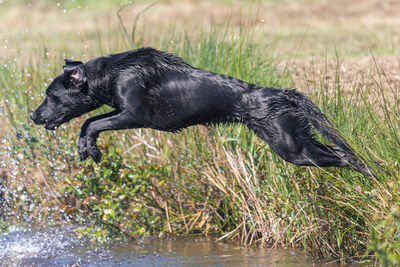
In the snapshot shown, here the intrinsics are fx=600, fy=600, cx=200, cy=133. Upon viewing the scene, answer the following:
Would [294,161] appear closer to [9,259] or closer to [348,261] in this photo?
[348,261]

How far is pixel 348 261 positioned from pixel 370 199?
946mm

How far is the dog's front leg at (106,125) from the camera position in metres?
5.01

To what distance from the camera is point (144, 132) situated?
7191mm

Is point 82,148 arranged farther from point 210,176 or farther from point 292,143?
point 292,143

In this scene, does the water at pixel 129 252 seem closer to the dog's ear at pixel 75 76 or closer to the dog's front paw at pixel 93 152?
the dog's front paw at pixel 93 152

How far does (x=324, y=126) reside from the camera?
5.42 meters

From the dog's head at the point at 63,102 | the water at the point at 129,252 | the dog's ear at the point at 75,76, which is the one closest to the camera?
the dog's ear at the point at 75,76

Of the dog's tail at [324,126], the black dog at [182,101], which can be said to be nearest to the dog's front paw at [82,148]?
the black dog at [182,101]

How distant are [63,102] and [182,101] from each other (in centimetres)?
106

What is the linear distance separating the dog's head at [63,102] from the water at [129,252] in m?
1.61

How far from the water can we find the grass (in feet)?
0.49

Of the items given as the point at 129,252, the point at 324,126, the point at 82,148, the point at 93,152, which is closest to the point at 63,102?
the point at 82,148

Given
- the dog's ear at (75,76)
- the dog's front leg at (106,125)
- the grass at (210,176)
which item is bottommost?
the grass at (210,176)

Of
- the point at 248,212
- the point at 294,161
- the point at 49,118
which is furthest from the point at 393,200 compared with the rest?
the point at 49,118
